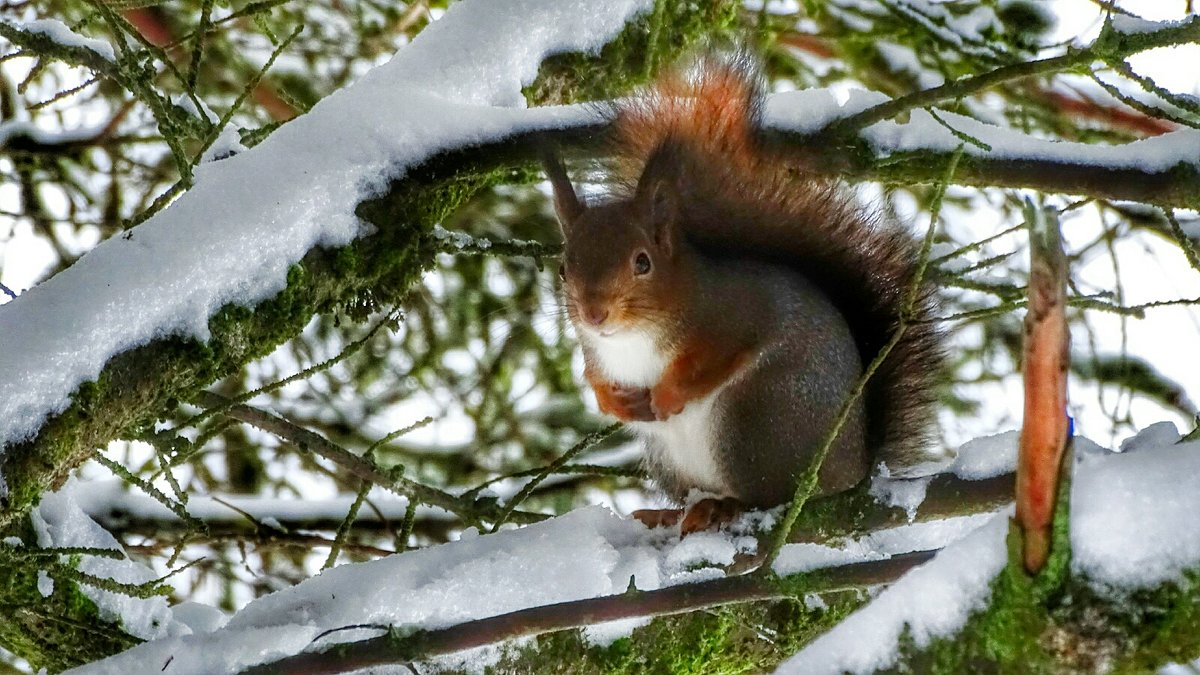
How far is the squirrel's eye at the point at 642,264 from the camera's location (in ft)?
7.22

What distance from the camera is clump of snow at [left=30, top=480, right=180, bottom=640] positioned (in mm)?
1951

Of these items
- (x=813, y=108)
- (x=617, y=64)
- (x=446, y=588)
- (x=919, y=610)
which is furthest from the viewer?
(x=617, y=64)

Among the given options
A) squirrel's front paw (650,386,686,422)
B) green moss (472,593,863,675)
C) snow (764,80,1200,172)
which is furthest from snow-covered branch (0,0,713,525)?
green moss (472,593,863,675)

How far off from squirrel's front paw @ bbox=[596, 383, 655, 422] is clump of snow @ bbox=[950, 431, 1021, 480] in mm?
694

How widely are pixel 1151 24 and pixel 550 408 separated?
2094 millimetres

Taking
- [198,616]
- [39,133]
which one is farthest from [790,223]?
[39,133]

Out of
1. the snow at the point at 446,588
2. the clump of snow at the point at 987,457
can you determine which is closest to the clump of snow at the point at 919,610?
the clump of snow at the point at 987,457

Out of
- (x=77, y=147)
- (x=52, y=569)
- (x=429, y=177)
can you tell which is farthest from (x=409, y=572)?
(x=77, y=147)

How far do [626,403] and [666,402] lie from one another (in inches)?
4.5

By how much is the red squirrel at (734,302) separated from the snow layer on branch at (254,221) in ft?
0.73

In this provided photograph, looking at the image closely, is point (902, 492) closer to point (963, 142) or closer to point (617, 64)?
point (963, 142)

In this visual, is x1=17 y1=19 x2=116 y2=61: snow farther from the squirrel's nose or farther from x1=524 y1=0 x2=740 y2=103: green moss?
the squirrel's nose

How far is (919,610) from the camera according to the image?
1028 millimetres

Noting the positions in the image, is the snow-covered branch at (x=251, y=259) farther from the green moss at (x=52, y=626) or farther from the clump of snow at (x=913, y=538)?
the clump of snow at (x=913, y=538)
